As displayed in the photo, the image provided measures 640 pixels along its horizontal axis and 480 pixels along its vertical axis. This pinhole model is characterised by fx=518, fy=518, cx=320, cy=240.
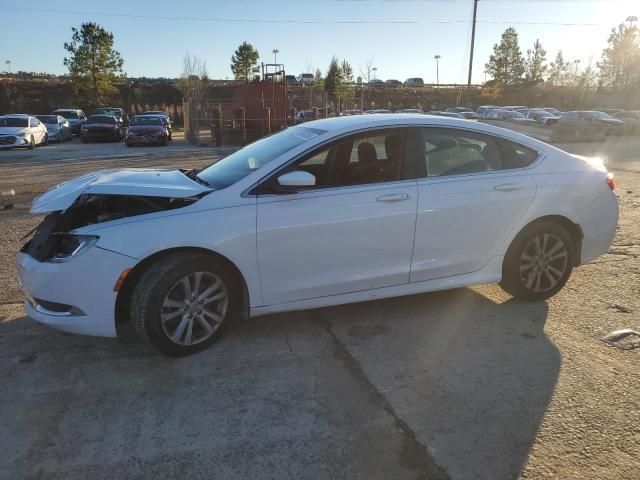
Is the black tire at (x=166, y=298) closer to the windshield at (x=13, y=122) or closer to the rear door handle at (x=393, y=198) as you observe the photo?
the rear door handle at (x=393, y=198)

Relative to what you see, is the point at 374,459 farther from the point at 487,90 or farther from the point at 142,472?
the point at 487,90

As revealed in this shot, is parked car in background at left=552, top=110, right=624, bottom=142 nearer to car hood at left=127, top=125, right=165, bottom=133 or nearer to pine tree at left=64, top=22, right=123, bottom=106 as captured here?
car hood at left=127, top=125, right=165, bottom=133

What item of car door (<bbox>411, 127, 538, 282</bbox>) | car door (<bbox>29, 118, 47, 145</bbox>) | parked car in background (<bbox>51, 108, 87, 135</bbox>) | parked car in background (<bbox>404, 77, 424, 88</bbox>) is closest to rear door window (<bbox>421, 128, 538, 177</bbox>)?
car door (<bbox>411, 127, 538, 282</bbox>)

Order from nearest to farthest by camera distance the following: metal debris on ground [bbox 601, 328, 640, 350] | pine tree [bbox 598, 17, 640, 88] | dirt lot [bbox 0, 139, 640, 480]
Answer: dirt lot [bbox 0, 139, 640, 480]
metal debris on ground [bbox 601, 328, 640, 350]
pine tree [bbox 598, 17, 640, 88]

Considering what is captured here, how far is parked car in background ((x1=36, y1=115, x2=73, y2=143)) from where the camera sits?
27312 mm

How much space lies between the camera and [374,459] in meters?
2.56

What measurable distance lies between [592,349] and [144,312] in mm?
3119

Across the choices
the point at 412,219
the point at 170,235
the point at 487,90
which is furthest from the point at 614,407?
the point at 487,90

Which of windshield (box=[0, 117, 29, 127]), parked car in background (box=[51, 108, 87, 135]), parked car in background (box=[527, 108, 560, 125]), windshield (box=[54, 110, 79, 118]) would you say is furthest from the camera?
parked car in background (box=[527, 108, 560, 125])

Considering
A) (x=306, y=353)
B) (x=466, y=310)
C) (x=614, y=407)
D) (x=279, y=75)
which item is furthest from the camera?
(x=279, y=75)

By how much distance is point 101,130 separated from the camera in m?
27.3

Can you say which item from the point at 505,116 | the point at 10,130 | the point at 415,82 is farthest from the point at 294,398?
the point at 415,82

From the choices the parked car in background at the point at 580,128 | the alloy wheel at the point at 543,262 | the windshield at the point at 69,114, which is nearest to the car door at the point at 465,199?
the alloy wheel at the point at 543,262

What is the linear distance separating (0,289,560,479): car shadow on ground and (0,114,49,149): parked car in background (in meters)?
21.0
